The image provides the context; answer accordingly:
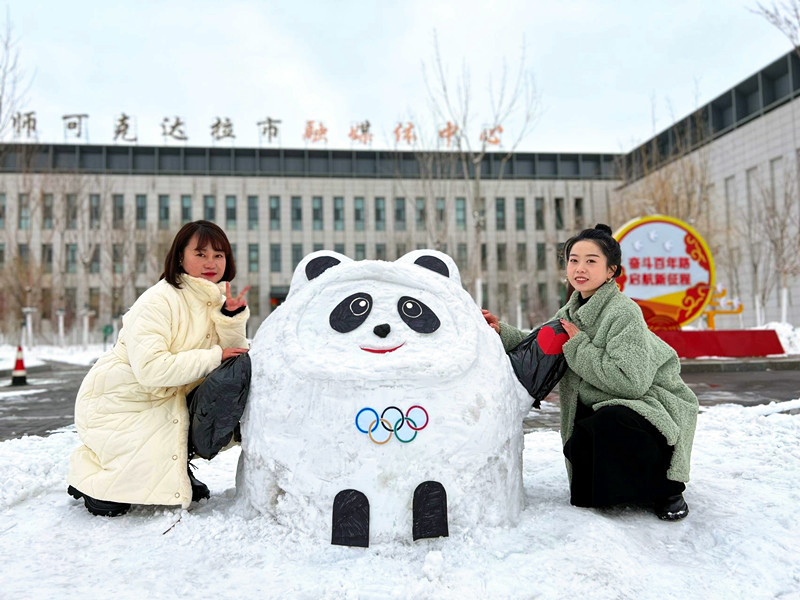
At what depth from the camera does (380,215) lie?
3850cm

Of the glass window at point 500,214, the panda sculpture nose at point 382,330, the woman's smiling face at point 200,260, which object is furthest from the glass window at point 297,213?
the panda sculpture nose at point 382,330

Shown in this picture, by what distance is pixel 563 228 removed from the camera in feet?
121

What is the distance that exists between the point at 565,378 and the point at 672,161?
21693 mm

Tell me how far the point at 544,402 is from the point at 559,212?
31.3 m

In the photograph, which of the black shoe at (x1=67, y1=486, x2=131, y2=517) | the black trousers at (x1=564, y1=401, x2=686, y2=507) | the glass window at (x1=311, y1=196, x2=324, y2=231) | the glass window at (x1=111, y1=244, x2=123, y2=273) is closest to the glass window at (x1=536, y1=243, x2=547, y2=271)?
the glass window at (x1=311, y1=196, x2=324, y2=231)

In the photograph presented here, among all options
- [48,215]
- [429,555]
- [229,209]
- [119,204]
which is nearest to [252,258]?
[229,209]

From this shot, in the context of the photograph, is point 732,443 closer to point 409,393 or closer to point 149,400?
point 409,393

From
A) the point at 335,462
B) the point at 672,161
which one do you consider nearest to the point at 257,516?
the point at 335,462

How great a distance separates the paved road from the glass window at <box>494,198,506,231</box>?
2816cm

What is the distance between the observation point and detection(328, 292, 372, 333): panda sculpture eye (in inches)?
106

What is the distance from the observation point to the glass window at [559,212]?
37125 mm

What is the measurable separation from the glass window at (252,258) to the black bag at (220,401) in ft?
118

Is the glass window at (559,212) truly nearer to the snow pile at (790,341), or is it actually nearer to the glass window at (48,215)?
the snow pile at (790,341)

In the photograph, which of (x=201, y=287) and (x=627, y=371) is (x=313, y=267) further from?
(x=627, y=371)
